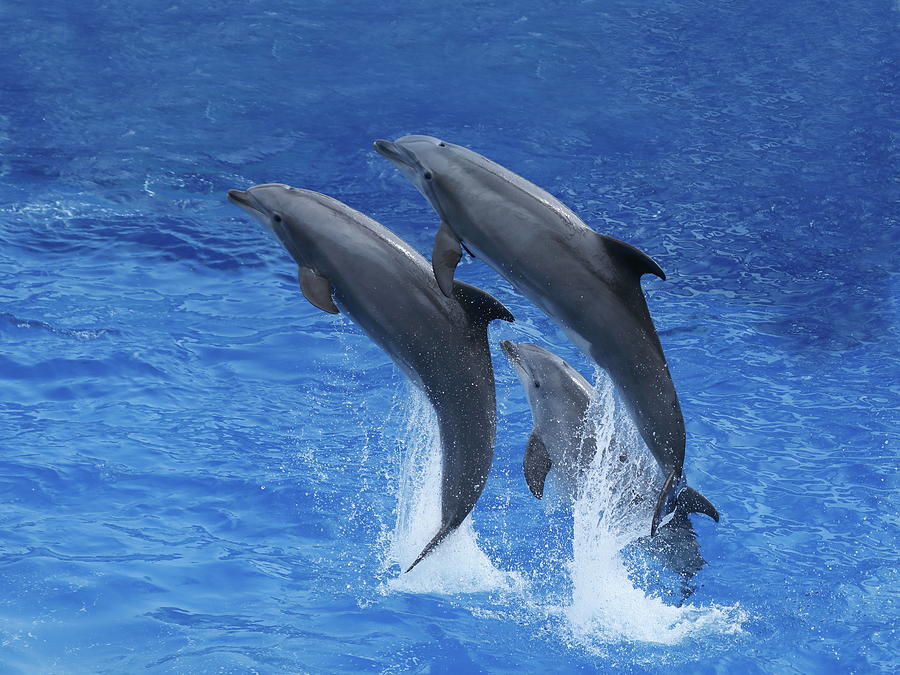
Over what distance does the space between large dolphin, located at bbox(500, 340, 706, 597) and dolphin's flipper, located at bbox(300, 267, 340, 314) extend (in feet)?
6.62

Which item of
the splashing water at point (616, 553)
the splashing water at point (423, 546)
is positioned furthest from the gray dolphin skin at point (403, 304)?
the splashing water at point (423, 546)

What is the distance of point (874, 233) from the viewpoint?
1348cm

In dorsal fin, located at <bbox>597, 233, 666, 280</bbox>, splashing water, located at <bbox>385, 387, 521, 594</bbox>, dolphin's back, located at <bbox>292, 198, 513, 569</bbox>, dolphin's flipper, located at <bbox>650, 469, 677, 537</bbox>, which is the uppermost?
dorsal fin, located at <bbox>597, 233, 666, 280</bbox>

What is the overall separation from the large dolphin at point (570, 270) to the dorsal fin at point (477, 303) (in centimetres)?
14

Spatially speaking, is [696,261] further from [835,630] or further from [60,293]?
[60,293]

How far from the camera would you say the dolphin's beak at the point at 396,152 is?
540 centimetres

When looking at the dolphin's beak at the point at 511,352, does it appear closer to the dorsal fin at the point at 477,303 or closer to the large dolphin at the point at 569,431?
the large dolphin at the point at 569,431

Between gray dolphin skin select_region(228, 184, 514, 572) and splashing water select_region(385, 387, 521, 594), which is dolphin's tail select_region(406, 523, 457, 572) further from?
splashing water select_region(385, 387, 521, 594)

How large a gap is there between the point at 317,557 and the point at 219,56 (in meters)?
11.7

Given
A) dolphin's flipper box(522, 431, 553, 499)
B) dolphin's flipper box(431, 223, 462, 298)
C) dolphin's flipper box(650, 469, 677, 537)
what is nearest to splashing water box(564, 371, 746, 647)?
dolphin's flipper box(522, 431, 553, 499)

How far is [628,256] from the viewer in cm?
501

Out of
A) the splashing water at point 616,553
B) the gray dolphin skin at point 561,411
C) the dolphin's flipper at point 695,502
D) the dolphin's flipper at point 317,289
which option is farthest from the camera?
the gray dolphin skin at point 561,411

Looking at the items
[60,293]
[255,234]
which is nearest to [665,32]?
[255,234]

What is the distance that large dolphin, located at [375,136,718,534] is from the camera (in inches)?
199
